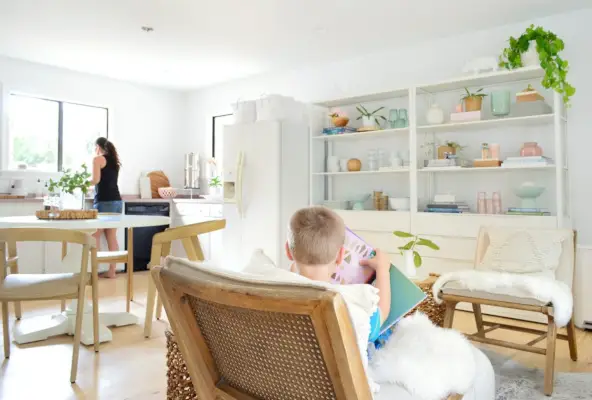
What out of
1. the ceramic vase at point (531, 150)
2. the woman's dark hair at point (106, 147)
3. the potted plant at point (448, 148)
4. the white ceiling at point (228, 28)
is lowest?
the ceramic vase at point (531, 150)

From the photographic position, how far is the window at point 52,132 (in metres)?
5.28

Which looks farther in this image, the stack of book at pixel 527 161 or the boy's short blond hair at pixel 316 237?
the stack of book at pixel 527 161

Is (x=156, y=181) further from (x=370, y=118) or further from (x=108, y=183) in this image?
(x=370, y=118)

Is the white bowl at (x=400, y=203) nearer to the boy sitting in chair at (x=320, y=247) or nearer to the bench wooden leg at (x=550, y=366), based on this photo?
the bench wooden leg at (x=550, y=366)

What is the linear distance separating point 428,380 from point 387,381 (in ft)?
0.32

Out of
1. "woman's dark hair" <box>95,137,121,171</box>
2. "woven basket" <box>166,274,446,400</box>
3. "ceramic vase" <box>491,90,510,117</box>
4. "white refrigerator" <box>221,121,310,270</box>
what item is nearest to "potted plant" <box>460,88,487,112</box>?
"ceramic vase" <box>491,90,510,117</box>

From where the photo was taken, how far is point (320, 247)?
1.17 meters

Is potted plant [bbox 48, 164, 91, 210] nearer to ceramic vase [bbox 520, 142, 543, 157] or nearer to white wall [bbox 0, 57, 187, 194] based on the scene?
white wall [bbox 0, 57, 187, 194]

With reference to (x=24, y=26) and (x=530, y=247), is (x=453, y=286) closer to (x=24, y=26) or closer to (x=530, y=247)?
(x=530, y=247)

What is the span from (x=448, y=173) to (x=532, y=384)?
2338mm

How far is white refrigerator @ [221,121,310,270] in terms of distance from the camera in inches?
184

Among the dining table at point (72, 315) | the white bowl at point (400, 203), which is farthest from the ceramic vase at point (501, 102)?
the dining table at point (72, 315)

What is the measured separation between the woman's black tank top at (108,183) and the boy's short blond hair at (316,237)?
162 inches

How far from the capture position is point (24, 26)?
4.16m
